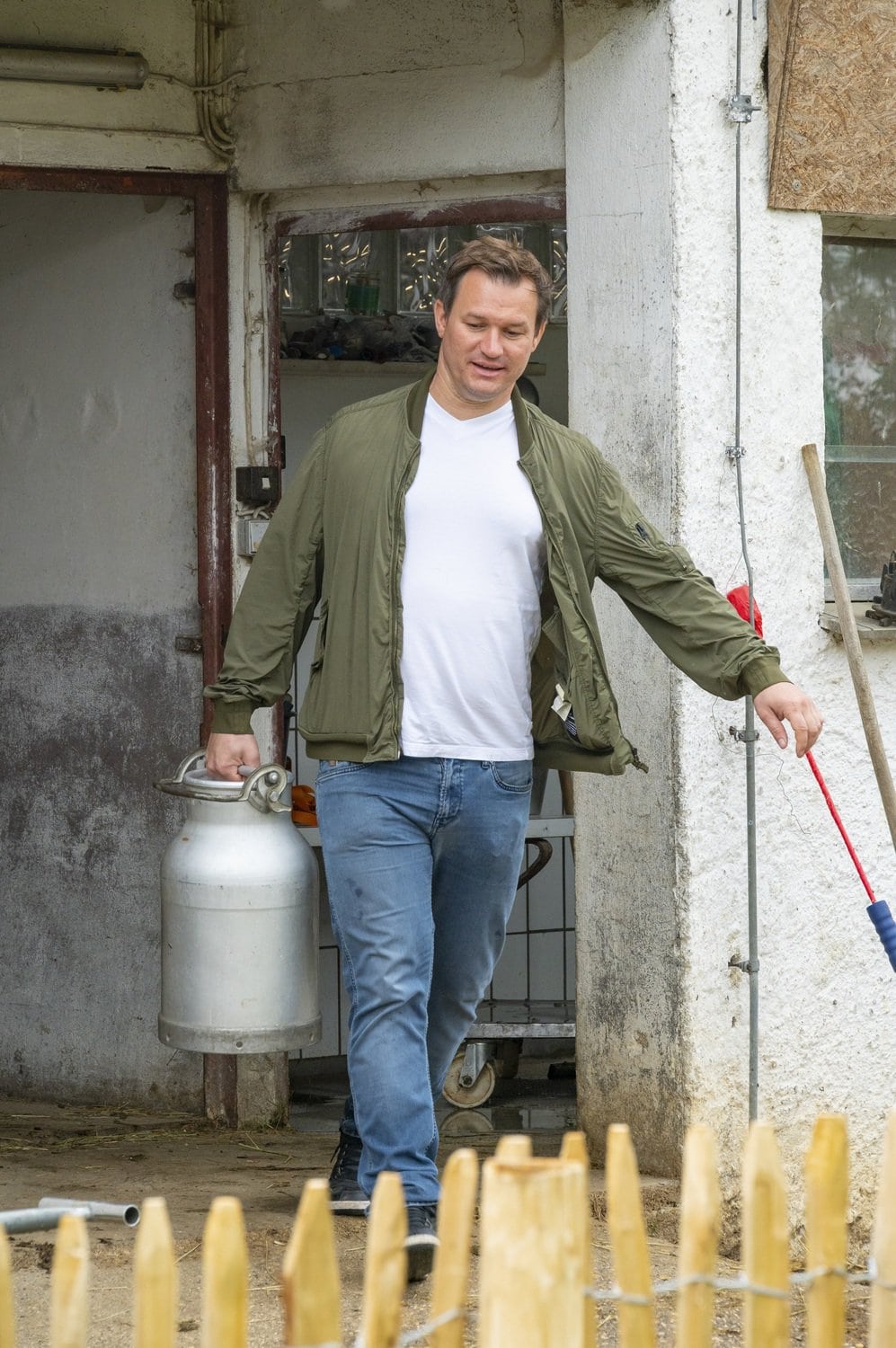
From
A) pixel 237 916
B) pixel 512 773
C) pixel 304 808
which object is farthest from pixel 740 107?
pixel 304 808

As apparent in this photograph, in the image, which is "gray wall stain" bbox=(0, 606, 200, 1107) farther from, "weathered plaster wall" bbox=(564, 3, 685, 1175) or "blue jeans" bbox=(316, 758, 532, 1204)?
"blue jeans" bbox=(316, 758, 532, 1204)

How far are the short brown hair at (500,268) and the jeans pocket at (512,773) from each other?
0.86 m

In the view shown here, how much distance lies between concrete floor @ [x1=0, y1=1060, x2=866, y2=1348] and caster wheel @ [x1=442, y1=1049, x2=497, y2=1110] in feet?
0.16

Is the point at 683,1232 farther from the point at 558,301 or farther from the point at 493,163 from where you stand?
the point at 558,301

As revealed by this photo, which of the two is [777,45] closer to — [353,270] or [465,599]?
[465,599]

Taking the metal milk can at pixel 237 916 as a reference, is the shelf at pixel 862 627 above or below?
above

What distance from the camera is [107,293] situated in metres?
5.16

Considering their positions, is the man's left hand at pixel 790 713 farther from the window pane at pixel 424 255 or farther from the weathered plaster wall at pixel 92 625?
the window pane at pixel 424 255

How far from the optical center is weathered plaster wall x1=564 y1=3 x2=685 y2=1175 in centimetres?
409

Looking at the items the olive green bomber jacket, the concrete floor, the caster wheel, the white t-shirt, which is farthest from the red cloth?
the caster wheel

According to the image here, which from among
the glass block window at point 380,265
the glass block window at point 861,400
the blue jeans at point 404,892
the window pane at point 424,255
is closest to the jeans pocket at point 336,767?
the blue jeans at point 404,892

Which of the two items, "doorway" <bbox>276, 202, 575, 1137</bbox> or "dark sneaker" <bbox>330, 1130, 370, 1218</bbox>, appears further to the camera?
"doorway" <bbox>276, 202, 575, 1137</bbox>

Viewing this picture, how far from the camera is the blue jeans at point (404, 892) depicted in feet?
10.8

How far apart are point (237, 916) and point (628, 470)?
4.71ft
